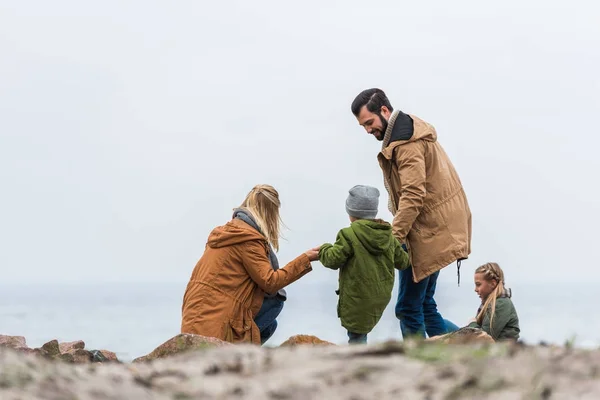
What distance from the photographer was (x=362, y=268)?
7.97 metres

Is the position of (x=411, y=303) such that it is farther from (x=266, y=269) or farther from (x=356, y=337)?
(x=266, y=269)

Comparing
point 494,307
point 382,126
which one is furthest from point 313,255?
point 494,307

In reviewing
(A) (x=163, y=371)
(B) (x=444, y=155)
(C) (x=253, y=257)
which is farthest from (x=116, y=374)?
(B) (x=444, y=155)

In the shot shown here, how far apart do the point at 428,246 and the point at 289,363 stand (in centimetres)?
453

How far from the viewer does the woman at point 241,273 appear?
26.4 ft

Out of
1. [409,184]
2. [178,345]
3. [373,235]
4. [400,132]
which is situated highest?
[400,132]

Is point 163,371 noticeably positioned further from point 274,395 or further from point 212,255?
point 212,255

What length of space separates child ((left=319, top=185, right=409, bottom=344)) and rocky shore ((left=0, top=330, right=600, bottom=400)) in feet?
11.8

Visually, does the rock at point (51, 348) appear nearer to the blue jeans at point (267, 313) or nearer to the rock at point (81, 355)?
the rock at point (81, 355)

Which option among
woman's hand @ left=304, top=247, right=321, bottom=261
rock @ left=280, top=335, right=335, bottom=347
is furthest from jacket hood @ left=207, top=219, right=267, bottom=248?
rock @ left=280, top=335, right=335, bottom=347

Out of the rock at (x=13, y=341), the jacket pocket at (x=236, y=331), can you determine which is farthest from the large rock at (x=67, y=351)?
the jacket pocket at (x=236, y=331)

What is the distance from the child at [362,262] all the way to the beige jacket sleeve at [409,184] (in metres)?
0.25

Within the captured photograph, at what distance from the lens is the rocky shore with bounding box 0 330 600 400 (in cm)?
370

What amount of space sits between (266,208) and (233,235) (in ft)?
1.19
